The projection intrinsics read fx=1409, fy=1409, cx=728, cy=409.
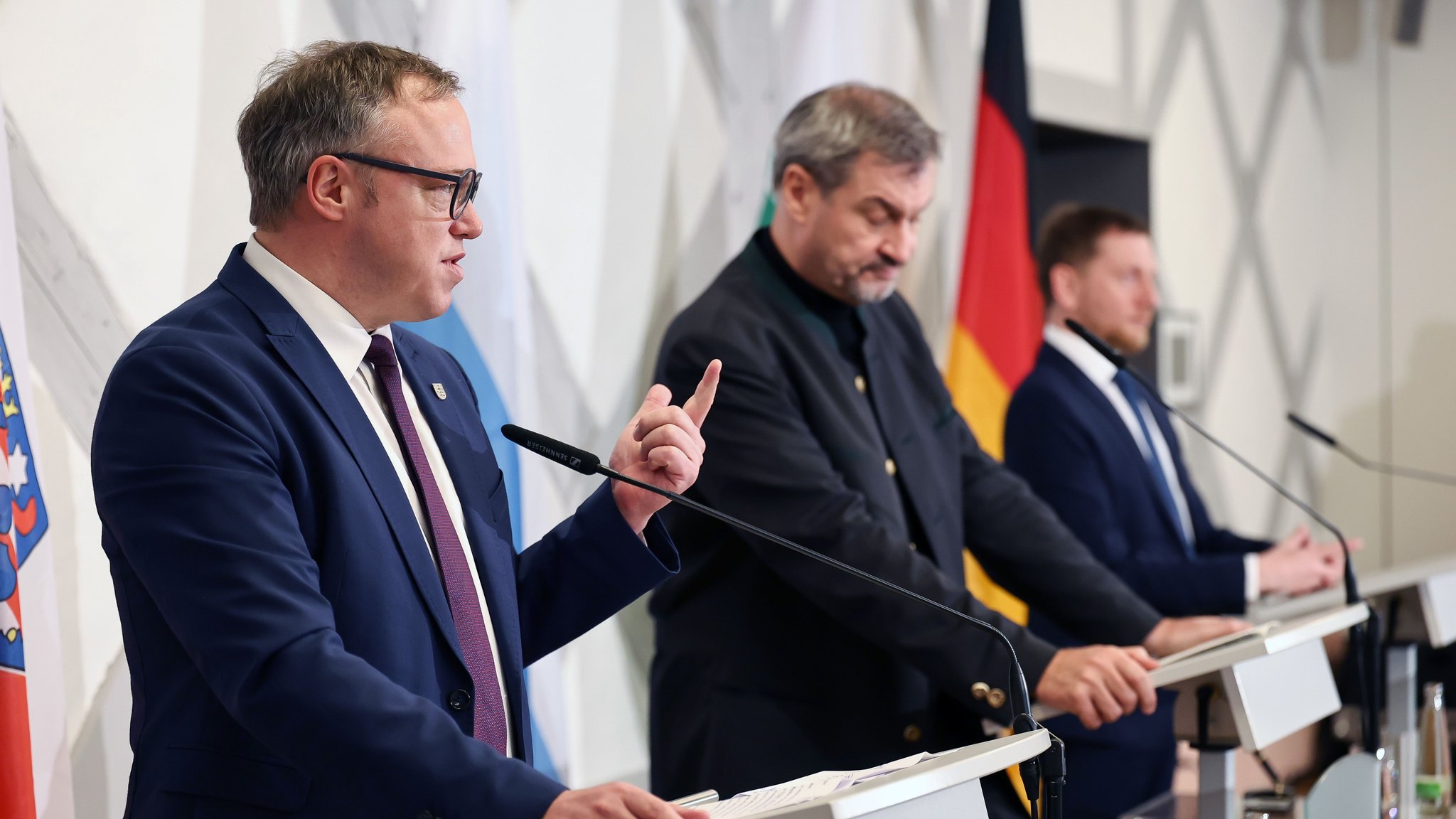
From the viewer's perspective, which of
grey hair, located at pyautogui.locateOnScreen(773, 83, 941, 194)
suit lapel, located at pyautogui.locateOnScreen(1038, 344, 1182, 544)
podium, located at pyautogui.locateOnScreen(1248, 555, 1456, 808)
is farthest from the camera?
suit lapel, located at pyautogui.locateOnScreen(1038, 344, 1182, 544)

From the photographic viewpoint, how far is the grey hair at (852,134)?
6.92ft

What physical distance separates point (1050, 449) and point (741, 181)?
2.84 feet

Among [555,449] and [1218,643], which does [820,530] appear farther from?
[555,449]

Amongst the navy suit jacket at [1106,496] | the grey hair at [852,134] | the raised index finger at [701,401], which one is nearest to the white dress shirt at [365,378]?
the raised index finger at [701,401]

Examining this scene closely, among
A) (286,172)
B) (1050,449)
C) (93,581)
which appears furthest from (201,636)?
(1050,449)

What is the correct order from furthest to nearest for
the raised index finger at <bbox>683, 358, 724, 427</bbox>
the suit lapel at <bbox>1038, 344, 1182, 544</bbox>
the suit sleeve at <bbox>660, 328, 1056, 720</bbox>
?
the suit lapel at <bbox>1038, 344, 1182, 544</bbox> → the suit sleeve at <bbox>660, 328, 1056, 720</bbox> → the raised index finger at <bbox>683, 358, 724, 427</bbox>

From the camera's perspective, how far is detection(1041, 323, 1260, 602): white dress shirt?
9.92 ft

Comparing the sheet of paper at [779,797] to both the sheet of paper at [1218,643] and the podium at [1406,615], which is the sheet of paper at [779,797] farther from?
the podium at [1406,615]

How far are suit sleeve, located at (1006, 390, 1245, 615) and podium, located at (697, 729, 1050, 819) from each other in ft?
5.25

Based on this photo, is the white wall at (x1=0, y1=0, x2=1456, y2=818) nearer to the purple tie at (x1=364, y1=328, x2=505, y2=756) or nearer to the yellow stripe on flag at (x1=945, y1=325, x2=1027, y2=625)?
the yellow stripe on flag at (x1=945, y1=325, x2=1027, y2=625)

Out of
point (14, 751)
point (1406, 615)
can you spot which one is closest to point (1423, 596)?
point (1406, 615)

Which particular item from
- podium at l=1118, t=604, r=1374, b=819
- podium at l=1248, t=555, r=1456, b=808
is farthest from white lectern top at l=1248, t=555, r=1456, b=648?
podium at l=1118, t=604, r=1374, b=819

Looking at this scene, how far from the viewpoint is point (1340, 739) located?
105 inches

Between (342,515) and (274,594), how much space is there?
5.5 inches
